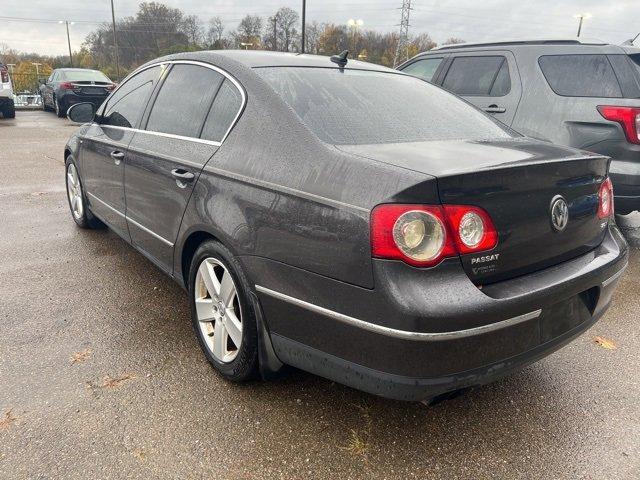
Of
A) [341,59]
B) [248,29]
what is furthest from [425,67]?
[248,29]

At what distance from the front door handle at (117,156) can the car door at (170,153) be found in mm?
140

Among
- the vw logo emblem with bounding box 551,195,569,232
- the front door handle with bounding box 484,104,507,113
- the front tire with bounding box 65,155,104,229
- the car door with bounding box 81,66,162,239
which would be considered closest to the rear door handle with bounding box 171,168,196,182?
the car door with bounding box 81,66,162,239

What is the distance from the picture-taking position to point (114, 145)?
3.54 metres

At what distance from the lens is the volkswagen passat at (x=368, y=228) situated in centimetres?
→ 172

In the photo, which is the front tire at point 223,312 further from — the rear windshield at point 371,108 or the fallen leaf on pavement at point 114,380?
the rear windshield at point 371,108

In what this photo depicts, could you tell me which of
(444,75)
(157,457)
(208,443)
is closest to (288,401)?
(208,443)

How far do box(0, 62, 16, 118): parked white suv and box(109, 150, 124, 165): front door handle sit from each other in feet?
43.3

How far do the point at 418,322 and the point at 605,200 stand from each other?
4.24 ft

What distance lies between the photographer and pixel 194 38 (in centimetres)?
A: 6619

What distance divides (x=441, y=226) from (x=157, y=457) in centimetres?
139

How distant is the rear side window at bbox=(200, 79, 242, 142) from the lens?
2469 millimetres

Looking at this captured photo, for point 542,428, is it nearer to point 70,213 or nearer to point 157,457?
point 157,457

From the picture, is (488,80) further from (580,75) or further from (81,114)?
(81,114)

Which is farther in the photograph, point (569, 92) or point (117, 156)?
point (569, 92)
